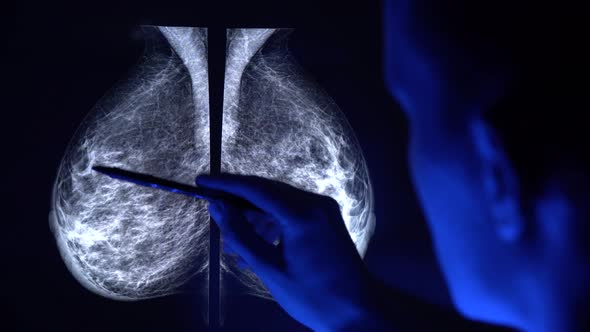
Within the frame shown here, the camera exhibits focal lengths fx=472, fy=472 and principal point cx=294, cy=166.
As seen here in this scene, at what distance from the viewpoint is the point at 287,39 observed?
103 cm

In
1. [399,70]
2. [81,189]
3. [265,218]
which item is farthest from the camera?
[81,189]

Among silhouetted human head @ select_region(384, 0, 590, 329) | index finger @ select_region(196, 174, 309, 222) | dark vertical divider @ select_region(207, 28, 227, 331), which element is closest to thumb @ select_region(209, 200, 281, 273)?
index finger @ select_region(196, 174, 309, 222)

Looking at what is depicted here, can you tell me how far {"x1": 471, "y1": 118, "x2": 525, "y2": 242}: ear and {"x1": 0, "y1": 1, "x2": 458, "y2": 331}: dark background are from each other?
518 millimetres

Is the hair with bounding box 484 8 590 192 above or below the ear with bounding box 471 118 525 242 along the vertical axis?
above

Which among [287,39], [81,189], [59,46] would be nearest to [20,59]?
[59,46]

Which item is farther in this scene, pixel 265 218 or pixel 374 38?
pixel 374 38

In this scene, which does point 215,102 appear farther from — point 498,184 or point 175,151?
point 498,184

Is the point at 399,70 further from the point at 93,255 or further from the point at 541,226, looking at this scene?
the point at 93,255

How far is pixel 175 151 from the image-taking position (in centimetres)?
100

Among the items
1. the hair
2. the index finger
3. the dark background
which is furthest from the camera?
the dark background

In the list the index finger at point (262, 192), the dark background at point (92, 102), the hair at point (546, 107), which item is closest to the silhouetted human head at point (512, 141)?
the hair at point (546, 107)

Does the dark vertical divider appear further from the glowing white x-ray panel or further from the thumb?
the thumb

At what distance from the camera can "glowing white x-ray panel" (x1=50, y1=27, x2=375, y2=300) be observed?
995 millimetres

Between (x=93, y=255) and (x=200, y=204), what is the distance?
262 millimetres
